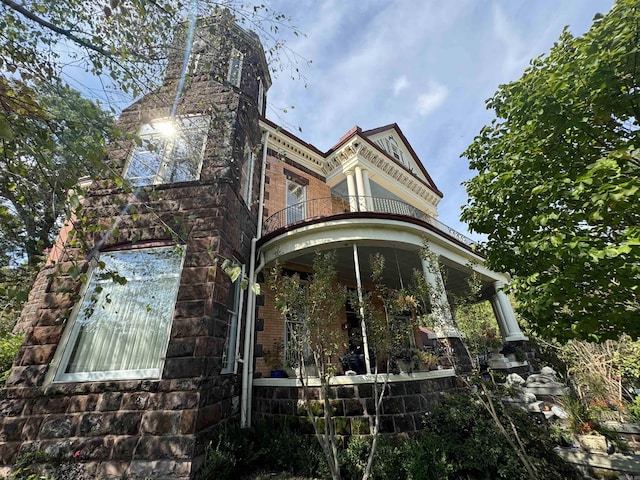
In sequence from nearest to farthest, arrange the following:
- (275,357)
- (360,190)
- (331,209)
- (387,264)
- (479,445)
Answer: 1. (479,445)
2. (275,357)
3. (387,264)
4. (360,190)
5. (331,209)

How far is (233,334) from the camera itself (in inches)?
239

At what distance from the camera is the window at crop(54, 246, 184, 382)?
469 centimetres

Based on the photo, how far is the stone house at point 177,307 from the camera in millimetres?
4160

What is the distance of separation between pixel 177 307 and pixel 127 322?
989mm

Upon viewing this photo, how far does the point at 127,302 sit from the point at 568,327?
7540 mm

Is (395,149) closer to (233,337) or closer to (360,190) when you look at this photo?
(360,190)

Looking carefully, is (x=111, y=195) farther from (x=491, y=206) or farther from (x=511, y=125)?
(x=511, y=125)

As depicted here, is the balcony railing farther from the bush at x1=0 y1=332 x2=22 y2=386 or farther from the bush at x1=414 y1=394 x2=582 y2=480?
the bush at x1=0 y1=332 x2=22 y2=386

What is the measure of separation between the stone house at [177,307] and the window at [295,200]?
3.01 ft

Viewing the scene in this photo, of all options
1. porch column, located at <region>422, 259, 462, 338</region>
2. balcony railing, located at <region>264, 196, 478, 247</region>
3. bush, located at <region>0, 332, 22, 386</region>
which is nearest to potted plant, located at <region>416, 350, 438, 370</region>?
porch column, located at <region>422, 259, 462, 338</region>

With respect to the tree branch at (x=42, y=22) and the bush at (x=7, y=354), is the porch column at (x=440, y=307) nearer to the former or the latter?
the tree branch at (x=42, y=22)

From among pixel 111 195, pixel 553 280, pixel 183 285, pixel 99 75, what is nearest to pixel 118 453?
pixel 183 285

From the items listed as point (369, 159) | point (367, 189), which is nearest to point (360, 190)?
point (367, 189)

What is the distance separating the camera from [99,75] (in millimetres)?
4137
